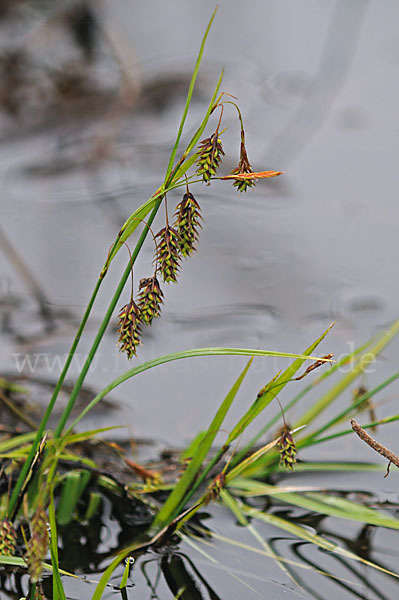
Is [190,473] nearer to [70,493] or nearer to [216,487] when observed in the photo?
[216,487]

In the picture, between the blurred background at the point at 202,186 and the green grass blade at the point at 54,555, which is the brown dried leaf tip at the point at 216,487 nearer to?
the green grass blade at the point at 54,555

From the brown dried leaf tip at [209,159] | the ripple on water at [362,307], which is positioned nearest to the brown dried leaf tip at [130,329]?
the brown dried leaf tip at [209,159]

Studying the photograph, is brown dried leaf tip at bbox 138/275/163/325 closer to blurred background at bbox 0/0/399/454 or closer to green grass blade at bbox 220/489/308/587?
green grass blade at bbox 220/489/308/587

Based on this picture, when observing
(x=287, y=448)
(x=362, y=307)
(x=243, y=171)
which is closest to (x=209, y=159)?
(x=243, y=171)

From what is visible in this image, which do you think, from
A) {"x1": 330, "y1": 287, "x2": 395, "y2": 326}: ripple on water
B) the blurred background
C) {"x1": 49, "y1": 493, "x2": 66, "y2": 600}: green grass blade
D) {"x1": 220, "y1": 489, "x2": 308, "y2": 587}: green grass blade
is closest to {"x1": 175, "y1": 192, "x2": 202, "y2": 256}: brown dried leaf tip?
{"x1": 49, "y1": 493, "x2": 66, "y2": 600}: green grass blade

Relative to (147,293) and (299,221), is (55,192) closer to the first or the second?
(299,221)
